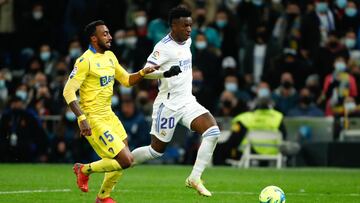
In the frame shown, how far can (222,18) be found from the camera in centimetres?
2822

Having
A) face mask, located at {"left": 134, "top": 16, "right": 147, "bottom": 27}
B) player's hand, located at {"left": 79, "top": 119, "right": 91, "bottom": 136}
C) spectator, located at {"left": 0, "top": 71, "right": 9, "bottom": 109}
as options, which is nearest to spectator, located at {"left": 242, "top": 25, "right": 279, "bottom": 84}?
face mask, located at {"left": 134, "top": 16, "right": 147, "bottom": 27}

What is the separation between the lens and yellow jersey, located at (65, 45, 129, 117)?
1485 centimetres

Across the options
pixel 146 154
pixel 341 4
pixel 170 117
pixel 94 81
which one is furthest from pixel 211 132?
pixel 341 4

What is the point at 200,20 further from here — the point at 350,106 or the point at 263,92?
the point at 350,106

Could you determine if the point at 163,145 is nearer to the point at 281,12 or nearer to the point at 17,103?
the point at 17,103

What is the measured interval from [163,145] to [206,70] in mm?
10957

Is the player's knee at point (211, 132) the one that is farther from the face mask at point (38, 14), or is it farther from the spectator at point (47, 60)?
the face mask at point (38, 14)

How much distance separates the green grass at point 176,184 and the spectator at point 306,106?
2.07 meters

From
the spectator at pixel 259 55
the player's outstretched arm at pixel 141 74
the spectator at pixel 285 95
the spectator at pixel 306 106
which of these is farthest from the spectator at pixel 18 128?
the player's outstretched arm at pixel 141 74

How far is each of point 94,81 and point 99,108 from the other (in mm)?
376

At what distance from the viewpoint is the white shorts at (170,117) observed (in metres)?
16.3

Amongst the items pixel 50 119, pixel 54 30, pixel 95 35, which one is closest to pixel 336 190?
pixel 95 35

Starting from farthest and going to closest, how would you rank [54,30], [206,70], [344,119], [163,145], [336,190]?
[54,30]
[206,70]
[344,119]
[336,190]
[163,145]

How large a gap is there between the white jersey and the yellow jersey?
1.37 m
